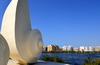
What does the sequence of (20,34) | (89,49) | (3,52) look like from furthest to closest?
(89,49) → (20,34) → (3,52)

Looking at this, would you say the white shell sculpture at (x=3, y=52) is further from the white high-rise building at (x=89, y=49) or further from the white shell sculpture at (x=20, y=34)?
the white high-rise building at (x=89, y=49)

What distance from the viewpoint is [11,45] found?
35.2 feet

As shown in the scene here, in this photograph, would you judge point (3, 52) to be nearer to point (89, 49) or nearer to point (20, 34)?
point (20, 34)

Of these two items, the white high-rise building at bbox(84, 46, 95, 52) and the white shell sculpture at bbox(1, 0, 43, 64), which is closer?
the white shell sculpture at bbox(1, 0, 43, 64)

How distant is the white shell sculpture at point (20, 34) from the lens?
10.6 m

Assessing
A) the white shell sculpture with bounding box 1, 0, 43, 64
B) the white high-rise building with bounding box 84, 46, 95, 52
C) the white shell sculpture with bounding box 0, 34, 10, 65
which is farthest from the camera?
the white high-rise building with bounding box 84, 46, 95, 52

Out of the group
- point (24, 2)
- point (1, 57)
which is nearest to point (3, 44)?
point (1, 57)

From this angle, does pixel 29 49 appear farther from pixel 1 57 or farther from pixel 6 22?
pixel 1 57

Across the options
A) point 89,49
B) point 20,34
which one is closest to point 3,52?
point 20,34

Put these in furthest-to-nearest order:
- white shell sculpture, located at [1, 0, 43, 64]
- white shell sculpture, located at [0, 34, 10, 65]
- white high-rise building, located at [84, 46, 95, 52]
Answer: white high-rise building, located at [84, 46, 95, 52] < white shell sculpture, located at [1, 0, 43, 64] < white shell sculpture, located at [0, 34, 10, 65]

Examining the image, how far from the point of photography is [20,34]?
1085cm

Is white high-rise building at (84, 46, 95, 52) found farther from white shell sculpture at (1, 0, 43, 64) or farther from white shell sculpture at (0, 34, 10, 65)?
white shell sculpture at (0, 34, 10, 65)

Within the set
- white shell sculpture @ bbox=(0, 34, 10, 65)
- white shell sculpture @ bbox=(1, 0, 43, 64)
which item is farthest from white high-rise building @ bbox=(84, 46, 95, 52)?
white shell sculpture @ bbox=(0, 34, 10, 65)

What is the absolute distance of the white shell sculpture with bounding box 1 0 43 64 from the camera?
10.6 m
